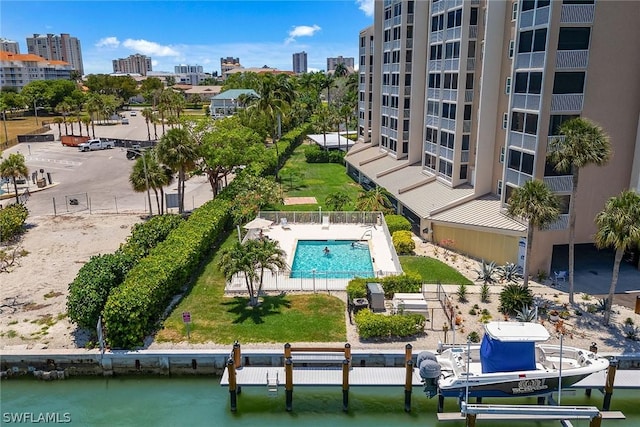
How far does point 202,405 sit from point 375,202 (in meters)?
24.9

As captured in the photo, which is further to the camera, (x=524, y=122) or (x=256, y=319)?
(x=524, y=122)

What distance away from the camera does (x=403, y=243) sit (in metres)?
35.3

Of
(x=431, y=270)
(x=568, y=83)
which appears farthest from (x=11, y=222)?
(x=568, y=83)

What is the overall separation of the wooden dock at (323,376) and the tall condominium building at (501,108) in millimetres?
13765

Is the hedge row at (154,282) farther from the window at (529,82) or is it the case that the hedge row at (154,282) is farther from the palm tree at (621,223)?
the window at (529,82)

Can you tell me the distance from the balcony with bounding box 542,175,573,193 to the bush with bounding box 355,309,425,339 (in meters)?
12.4

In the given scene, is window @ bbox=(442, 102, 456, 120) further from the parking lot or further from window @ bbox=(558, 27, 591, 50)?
the parking lot

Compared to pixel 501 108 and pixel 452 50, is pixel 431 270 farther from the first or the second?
pixel 452 50

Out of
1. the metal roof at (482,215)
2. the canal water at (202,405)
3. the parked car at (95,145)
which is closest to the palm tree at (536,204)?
the metal roof at (482,215)

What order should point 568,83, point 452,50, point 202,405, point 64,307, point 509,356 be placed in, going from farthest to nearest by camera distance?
point 452,50, point 568,83, point 64,307, point 202,405, point 509,356

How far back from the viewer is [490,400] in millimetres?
21078

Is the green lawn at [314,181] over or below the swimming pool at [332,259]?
over

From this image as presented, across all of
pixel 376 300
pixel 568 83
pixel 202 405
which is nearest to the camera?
pixel 202 405

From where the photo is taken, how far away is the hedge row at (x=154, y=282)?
895 inches
